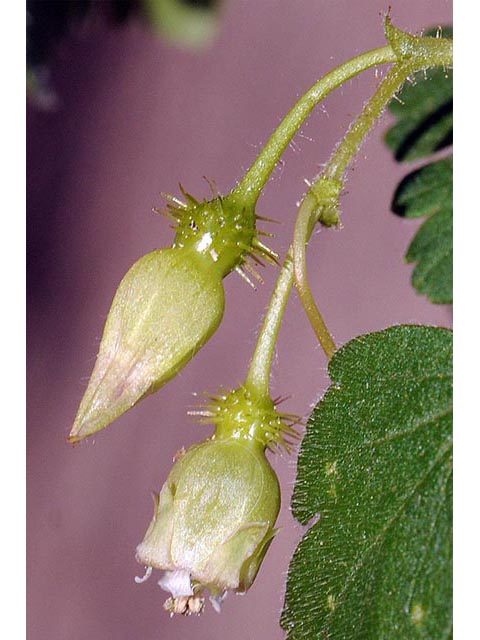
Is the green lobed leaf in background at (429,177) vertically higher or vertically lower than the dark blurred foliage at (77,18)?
lower

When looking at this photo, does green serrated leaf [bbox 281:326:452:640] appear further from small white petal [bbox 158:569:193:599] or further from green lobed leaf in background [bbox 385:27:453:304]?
green lobed leaf in background [bbox 385:27:453:304]

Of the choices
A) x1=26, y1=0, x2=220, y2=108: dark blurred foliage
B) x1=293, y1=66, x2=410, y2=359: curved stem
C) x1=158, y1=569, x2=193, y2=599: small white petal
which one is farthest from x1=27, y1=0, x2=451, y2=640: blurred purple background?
x1=158, y1=569, x2=193, y2=599: small white petal

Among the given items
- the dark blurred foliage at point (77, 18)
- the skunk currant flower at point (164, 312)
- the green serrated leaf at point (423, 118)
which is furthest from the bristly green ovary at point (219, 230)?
the dark blurred foliage at point (77, 18)

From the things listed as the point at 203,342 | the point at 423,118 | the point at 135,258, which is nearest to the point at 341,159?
the point at 203,342

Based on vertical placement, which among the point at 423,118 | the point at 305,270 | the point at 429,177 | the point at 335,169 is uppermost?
the point at 423,118

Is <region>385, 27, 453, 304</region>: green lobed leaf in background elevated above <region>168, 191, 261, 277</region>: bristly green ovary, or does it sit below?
above

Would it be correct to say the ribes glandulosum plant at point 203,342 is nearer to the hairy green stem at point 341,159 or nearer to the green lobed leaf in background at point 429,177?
the hairy green stem at point 341,159

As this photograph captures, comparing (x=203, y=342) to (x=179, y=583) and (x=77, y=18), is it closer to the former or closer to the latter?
(x=179, y=583)
